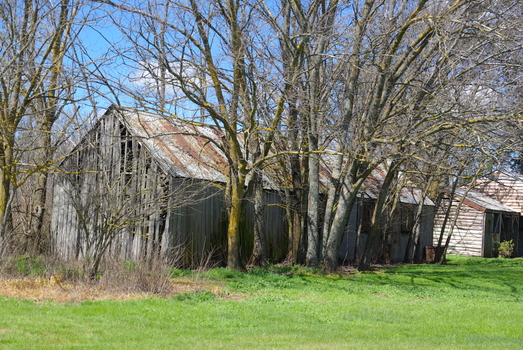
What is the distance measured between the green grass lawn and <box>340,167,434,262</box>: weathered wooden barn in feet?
30.6

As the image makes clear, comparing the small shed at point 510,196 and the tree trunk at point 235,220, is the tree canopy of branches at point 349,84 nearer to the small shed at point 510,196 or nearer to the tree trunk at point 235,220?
the tree trunk at point 235,220

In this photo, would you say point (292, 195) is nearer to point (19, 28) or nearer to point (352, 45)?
point (352, 45)

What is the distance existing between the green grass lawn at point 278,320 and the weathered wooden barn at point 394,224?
934 cm

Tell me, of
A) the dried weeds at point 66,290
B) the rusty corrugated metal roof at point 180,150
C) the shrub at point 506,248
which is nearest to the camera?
the dried weeds at point 66,290

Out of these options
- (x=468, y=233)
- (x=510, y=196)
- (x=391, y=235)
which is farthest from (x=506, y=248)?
(x=391, y=235)

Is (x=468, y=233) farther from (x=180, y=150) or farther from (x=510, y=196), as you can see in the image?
(x=180, y=150)

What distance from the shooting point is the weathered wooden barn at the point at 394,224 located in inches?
885

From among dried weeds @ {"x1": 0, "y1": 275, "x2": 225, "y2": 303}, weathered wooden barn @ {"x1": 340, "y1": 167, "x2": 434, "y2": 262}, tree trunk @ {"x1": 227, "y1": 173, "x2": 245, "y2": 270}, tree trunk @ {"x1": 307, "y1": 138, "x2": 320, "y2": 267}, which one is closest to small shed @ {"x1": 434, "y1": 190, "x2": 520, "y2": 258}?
weathered wooden barn @ {"x1": 340, "y1": 167, "x2": 434, "y2": 262}

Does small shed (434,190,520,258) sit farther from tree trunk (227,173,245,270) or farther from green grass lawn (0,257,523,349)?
green grass lawn (0,257,523,349)

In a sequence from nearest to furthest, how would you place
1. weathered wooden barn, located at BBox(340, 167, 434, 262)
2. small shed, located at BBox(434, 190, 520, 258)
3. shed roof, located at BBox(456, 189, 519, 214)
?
weathered wooden barn, located at BBox(340, 167, 434, 262)
shed roof, located at BBox(456, 189, 519, 214)
small shed, located at BBox(434, 190, 520, 258)

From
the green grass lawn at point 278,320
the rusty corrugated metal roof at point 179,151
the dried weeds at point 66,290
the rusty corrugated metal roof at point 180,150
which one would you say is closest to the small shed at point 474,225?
the rusty corrugated metal roof at point 180,150

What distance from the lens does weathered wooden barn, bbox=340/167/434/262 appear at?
22469mm

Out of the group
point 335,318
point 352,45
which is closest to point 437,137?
point 352,45

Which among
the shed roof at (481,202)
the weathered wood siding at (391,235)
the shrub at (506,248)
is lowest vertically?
the shrub at (506,248)
